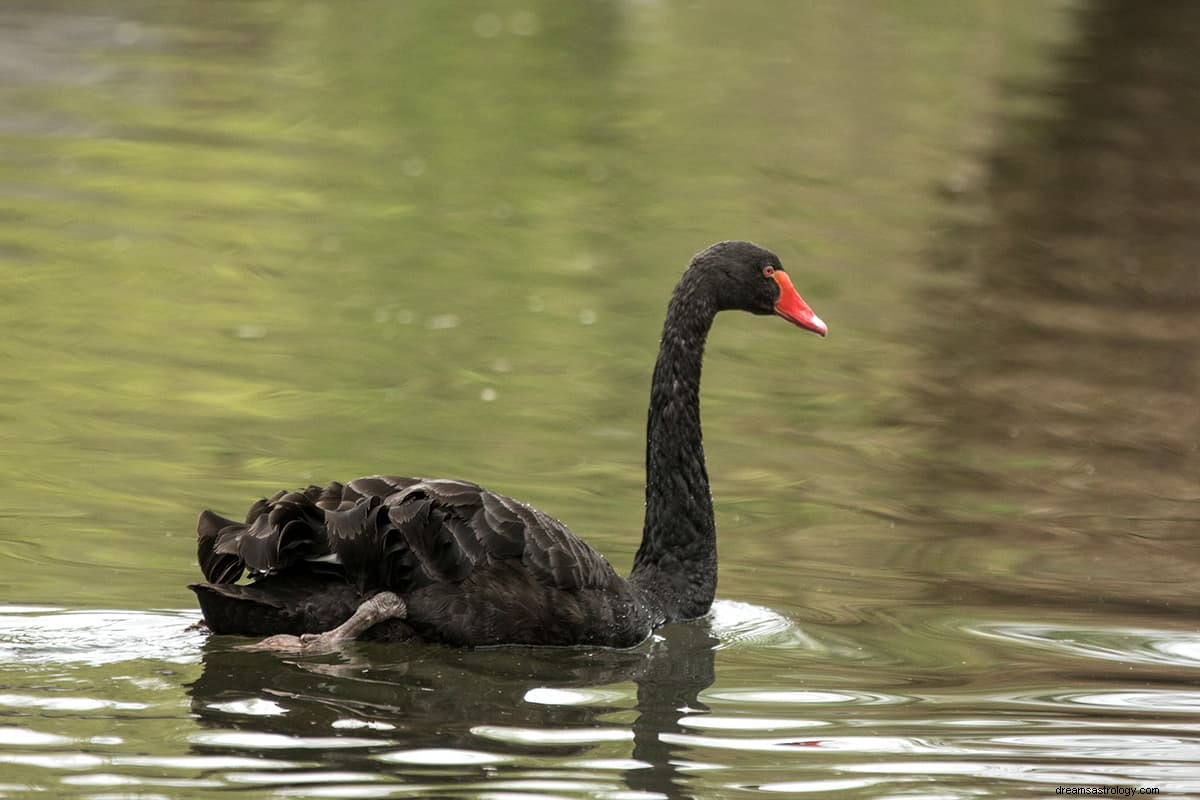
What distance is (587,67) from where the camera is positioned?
24125 mm

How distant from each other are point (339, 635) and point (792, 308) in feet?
8.09

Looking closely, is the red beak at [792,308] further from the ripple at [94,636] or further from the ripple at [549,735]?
the ripple at [94,636]

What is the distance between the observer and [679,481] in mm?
7770

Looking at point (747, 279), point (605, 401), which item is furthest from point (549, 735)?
point (605, 401)

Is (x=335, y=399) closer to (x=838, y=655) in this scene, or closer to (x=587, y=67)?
(x=838, y=655)

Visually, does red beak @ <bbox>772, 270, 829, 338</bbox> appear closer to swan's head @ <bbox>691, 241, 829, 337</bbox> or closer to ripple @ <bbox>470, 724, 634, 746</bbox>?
swan's head @ <bbox>691, 241, 829, 337</bbox>

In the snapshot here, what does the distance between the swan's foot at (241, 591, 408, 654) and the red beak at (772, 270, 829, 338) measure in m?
2.20

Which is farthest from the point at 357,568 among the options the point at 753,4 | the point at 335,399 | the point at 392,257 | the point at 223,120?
the point at 753,4

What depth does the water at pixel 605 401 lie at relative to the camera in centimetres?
612

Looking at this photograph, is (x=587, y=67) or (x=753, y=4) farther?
(x=753, y=4)

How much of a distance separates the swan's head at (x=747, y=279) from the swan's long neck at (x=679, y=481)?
0.07m

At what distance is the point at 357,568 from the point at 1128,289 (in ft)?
30.1

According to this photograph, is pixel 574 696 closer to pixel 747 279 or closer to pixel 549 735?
pixel 549 735

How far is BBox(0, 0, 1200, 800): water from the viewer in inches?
241
